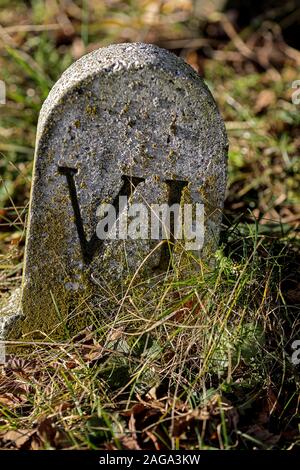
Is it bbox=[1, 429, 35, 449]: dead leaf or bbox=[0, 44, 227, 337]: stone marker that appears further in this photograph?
bbox=[0, 44, 227, 337]: stone marker

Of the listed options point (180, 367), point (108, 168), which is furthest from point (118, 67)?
point (180, 367)

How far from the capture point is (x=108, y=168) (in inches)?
99.9

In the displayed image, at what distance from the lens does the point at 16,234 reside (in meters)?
3.47

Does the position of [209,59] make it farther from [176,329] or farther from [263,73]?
[176,329]

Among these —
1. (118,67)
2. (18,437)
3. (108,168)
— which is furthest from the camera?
(108,168)

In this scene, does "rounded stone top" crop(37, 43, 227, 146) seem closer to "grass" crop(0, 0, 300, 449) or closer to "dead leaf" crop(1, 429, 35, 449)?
"grass" crop(0, 0, 300, 449)

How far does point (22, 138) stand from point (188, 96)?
1.95 m

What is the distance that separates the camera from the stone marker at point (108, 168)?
2416mm

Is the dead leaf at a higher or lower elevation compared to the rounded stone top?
lower

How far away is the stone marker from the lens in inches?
95.1

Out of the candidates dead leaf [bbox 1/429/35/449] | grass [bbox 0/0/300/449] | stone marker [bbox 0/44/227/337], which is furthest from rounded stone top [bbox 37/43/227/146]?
dead leaf [bbox 1/429/35/449]

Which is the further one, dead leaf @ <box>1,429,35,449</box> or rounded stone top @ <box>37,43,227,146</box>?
rounded stone top @ <box>37,43,227,146</box>

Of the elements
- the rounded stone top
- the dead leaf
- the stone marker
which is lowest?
the dead leaf

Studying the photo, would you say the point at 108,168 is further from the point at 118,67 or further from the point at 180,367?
the point at 180,367
